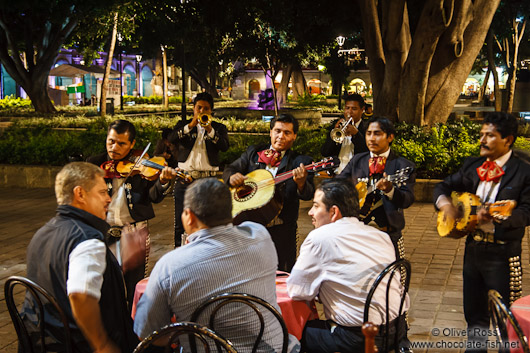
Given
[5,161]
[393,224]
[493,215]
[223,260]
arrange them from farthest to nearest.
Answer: [5,161]
[393,224]
[493,215]
[223,260]

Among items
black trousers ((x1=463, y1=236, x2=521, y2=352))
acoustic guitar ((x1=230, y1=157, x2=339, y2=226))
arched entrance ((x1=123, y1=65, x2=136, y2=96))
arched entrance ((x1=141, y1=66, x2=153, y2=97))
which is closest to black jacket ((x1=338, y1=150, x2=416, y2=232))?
acoustic guitar ((x1=230, y1=157, x2=339, y2=226))

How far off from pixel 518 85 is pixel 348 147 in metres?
28.4

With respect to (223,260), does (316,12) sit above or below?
above

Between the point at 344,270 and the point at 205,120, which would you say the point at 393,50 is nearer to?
the point at 205,120

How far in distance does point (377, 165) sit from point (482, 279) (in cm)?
124

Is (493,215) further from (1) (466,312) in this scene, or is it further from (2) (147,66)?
(2) (147,66)

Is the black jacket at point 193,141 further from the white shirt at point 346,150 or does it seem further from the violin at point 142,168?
the violin at point 142,168

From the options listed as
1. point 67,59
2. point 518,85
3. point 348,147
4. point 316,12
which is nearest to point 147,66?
point 67,59

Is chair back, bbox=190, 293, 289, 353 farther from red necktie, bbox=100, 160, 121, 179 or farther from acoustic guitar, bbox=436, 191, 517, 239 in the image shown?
red necktie, bbox=100, 160, 121, 179

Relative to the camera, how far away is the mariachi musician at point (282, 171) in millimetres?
5406

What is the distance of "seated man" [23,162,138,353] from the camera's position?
2.95m

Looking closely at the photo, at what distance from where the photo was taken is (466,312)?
4.43 metres

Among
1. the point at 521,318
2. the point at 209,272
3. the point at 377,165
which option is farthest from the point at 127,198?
the point at 521,318

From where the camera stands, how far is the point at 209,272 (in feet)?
10.2
